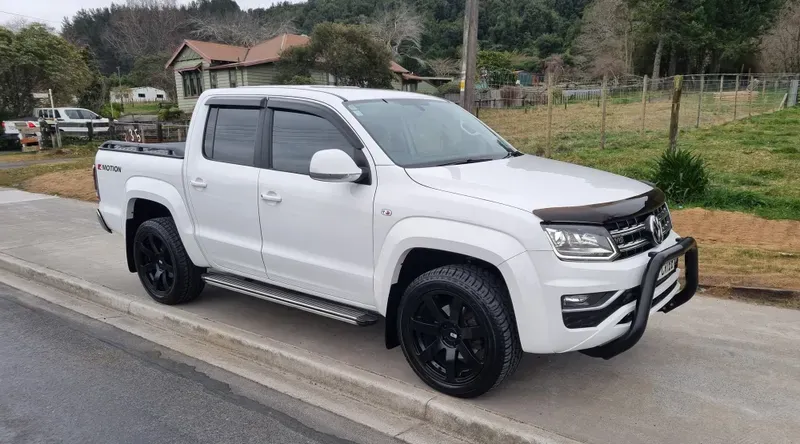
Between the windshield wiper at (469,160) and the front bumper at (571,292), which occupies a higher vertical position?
the windshield wiper at (469,160)

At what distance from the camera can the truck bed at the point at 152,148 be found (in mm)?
5367

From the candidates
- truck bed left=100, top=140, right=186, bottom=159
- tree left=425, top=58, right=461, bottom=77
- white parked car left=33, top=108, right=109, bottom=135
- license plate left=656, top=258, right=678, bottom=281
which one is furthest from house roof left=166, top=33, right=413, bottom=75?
license plate left=656, top=258, right=678, bottom=281

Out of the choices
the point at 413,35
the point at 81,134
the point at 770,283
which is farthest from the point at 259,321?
the point at 413,35

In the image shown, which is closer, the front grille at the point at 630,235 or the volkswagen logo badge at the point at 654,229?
the front grille at the point at 630,235

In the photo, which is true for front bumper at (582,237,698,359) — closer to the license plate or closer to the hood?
the license plate

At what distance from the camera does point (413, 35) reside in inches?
2277

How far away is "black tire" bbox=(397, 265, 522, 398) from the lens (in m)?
3.44

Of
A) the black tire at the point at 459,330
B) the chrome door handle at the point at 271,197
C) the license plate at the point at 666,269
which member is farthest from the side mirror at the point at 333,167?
the license plate at the point at 666,269

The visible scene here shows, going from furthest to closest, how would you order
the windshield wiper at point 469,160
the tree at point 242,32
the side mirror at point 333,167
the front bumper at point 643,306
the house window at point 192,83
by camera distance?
1. the tree at point 242,32
2. the house window at point 192,83
3. the windshield wiper at point 469,160
4. the side mirror at point 333,167
5. the front bumper at point 643,306

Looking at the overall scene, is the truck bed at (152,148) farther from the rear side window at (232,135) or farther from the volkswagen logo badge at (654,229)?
the volkswagen logo badge at (654,229)

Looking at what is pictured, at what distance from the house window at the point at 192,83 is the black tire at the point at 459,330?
41682 mm

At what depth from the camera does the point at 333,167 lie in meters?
3.77

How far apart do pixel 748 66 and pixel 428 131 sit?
5918 cm

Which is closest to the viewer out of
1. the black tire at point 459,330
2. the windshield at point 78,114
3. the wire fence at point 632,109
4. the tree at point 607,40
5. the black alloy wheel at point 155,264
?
the black tire at point 459,330
